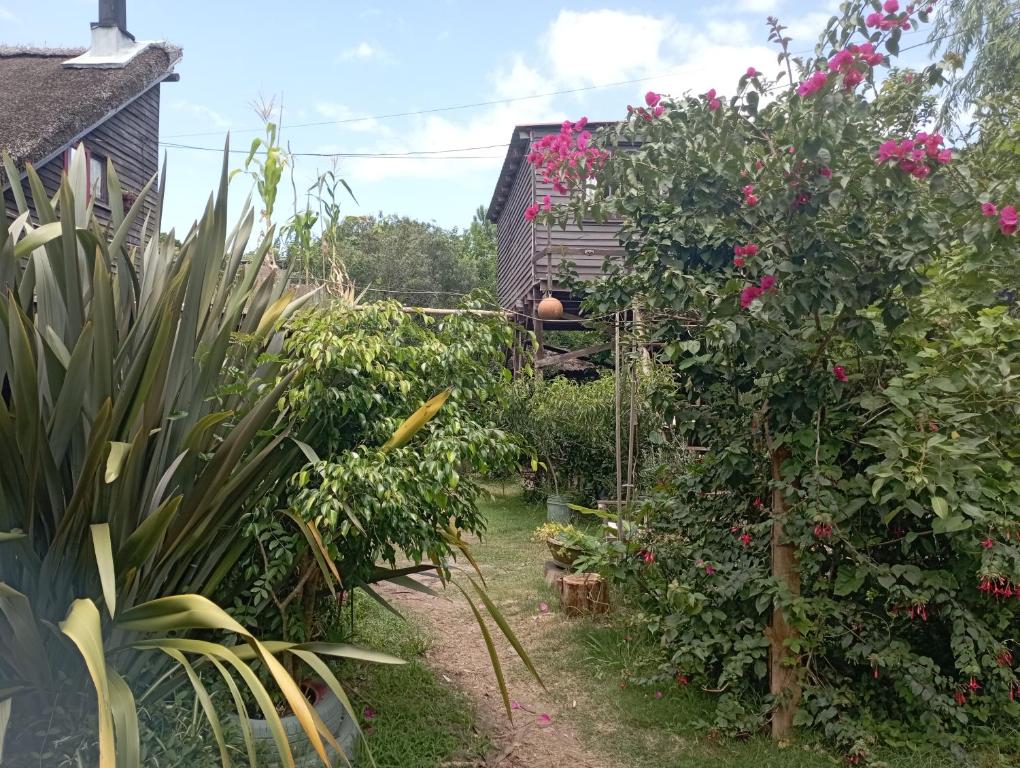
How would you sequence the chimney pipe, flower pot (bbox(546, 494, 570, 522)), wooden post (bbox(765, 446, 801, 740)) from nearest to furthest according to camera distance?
wooden post (bbox(765, 446, 801, 740)) → flower pot (bbox(546, 494, 570, 522)) → the chimney pipe

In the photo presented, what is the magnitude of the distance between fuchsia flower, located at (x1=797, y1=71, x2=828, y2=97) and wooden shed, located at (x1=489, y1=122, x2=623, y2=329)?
659 centimetres

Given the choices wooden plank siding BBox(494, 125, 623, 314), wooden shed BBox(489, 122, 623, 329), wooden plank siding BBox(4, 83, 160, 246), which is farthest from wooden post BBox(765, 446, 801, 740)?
wooden plank siding BBox(4, 83, 160, 246)

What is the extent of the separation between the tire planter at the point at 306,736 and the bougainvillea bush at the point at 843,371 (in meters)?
1.45

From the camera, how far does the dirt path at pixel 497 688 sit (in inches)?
120

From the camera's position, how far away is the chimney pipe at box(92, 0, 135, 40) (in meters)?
11.8

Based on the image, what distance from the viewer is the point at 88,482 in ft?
6.43

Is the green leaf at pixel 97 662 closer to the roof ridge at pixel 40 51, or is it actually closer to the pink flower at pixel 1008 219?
the pink flower at pixel 1008 219

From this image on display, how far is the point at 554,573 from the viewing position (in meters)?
5.39

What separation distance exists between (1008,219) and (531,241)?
994 cm

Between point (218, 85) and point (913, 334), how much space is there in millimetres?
4961

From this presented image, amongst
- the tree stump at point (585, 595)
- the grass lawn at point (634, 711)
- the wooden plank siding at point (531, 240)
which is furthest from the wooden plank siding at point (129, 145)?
the grass lawn at point (634, 711)

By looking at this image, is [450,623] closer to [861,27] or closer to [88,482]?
[88,482]

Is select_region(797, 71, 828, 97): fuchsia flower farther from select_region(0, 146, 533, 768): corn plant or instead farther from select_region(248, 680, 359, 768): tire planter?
select_region(248, 680, 359, 768): tire planter

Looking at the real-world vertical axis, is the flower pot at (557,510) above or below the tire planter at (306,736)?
below
